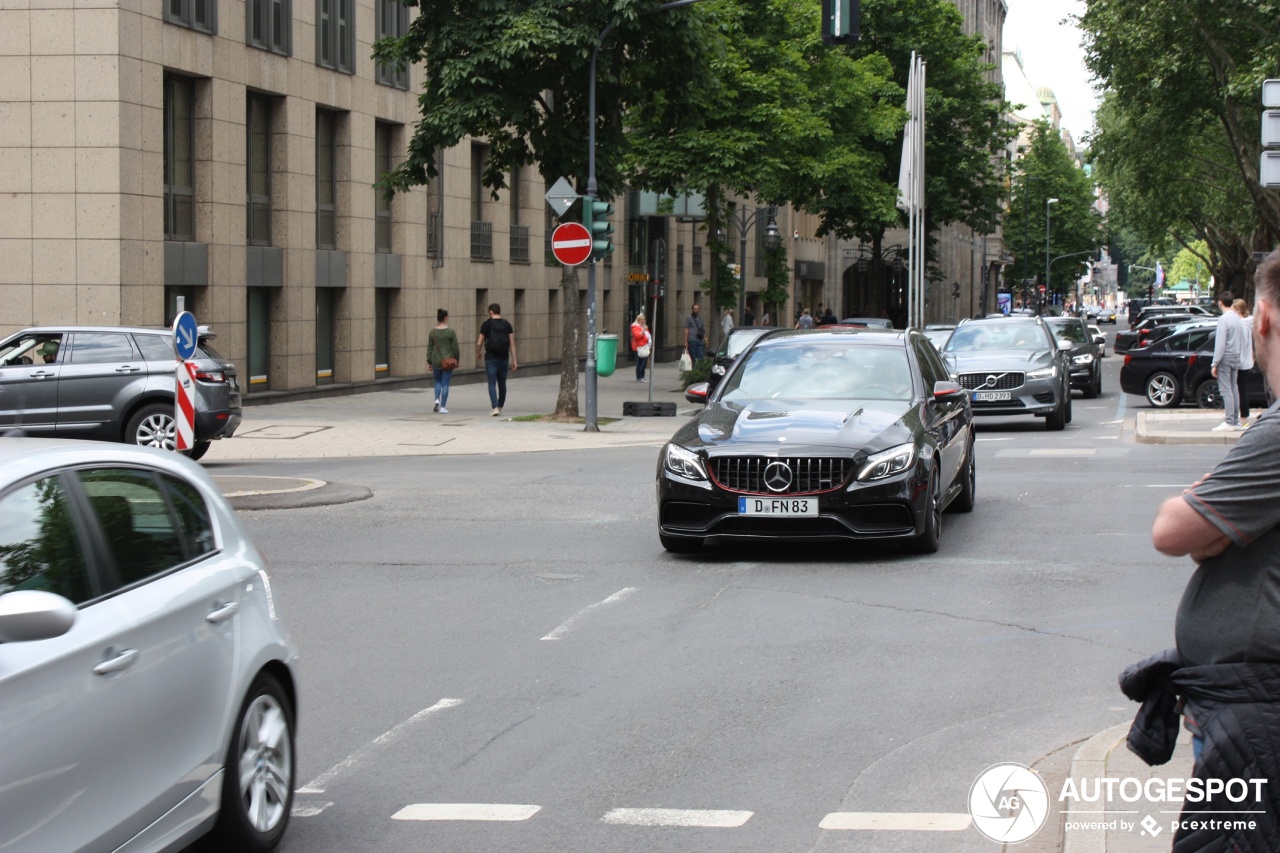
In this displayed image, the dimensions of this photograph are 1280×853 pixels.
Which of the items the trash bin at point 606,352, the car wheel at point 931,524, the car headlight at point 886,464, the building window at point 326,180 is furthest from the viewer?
the trash bin at point 606,352

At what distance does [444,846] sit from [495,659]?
2.92m

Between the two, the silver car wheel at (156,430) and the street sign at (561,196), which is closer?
the silver car wheel at (156,430)

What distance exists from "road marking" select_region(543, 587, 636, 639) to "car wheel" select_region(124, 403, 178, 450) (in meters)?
10.4

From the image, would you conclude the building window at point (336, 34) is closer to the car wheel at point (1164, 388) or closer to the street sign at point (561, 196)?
the street sign at point (561, 196)

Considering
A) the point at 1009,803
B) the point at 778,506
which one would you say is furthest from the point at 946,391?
the point at 1009,803

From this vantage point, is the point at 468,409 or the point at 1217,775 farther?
the point at 468,409

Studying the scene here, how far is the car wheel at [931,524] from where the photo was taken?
36.5 ft

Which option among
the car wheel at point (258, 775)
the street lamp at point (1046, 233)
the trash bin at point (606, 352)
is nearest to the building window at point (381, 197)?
the trash bin at point (606, 352)

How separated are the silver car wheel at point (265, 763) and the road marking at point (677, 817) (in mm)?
1059

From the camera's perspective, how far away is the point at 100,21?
24547mm

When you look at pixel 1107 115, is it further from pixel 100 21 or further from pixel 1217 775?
pixel 1217 775

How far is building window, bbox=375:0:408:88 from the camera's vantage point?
1334 inches

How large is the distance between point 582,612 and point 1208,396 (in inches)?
824

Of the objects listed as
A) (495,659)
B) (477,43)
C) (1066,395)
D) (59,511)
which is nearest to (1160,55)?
(1066,395)
